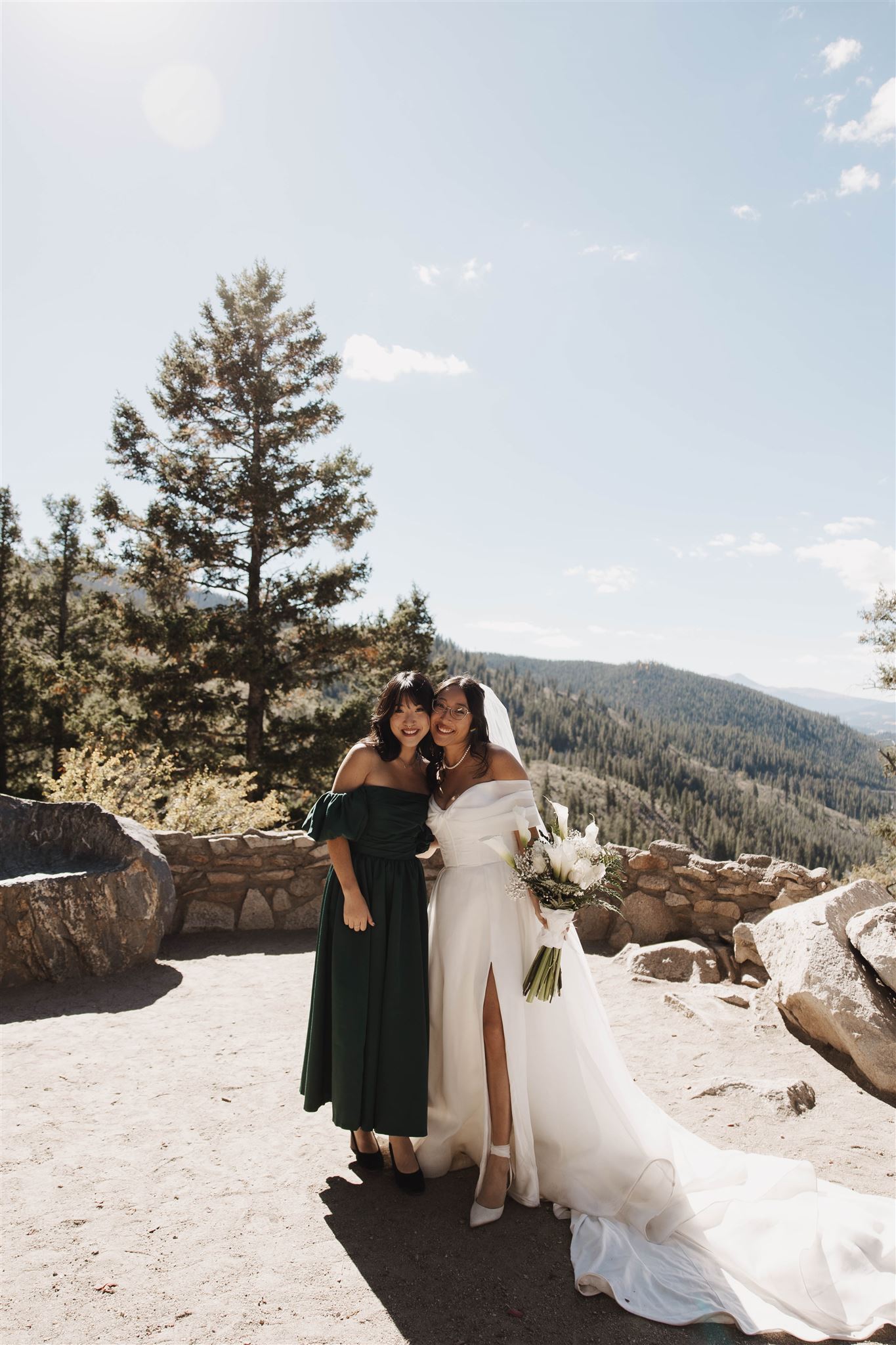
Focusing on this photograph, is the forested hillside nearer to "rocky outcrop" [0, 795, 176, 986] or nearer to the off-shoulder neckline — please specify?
"rocky outcrop" [0, 795, 176, 986]

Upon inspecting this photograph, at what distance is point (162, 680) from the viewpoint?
555 inches

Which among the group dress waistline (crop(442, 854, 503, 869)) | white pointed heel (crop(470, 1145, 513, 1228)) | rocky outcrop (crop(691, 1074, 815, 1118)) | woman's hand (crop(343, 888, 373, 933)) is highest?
dress waistline (crop(442, 854, 503, 869))

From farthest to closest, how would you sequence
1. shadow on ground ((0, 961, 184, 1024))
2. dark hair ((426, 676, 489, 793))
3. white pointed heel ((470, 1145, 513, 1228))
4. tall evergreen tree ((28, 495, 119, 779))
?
tall evergreen tree ((28, 495, 119, 779)) < shadow on ground ((0, 961, 184, 1024)) < dark hair ((426, 676, 489, 793)) < white pointed heel ((470, 1145, 513, 1228))

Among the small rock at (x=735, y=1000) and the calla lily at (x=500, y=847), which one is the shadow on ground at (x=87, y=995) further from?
the small rock at (x=735, y=1000)

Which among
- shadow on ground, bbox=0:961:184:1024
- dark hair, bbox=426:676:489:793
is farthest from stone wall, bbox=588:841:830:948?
dark hair, bbox=426:676:489:793

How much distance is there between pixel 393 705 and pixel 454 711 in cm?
26

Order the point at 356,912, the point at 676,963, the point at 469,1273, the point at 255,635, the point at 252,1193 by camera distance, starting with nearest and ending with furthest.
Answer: the point at 469,1273 < the point at 252,1193 < the point at 356,912 < the point at 676,963 < the point at 255,635

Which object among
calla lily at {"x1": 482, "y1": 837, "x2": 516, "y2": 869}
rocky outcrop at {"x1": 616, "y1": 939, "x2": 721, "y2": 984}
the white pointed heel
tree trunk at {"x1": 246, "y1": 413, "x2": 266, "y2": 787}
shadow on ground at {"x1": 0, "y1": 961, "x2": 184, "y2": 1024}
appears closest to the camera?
the white pointed heel

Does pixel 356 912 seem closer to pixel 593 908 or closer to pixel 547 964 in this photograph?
pixel 547 964

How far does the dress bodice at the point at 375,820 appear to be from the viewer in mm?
2902

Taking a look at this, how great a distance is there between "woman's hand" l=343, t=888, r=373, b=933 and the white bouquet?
0.57m

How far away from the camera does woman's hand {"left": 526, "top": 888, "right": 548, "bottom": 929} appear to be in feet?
9.53

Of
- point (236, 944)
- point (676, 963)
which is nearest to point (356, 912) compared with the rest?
point (236, 944)

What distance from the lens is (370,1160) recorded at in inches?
A: 118
